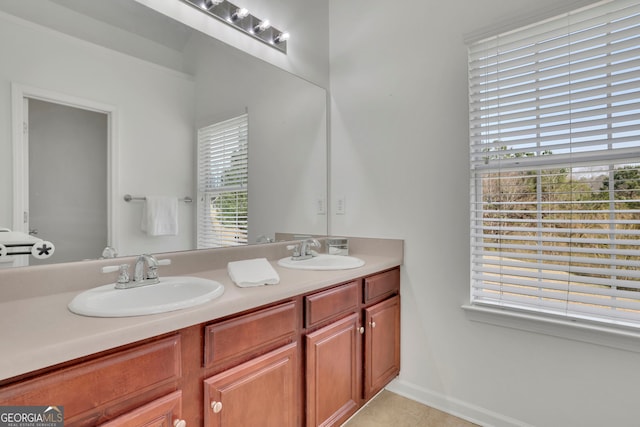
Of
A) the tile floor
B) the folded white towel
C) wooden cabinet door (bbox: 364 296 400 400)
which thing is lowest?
the tile floor

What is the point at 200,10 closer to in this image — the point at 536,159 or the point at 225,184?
the point at 225,184

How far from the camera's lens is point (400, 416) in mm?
1799

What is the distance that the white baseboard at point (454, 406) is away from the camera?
5.49ft

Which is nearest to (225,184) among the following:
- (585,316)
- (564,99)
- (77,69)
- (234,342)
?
(77,69)

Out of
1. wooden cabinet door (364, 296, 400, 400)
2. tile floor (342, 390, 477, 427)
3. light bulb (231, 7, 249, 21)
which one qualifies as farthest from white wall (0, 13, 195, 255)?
tile floor (342, 390, 477, 427)

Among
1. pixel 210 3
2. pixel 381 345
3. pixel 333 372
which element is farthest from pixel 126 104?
pixel 381 345

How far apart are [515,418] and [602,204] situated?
112 centimetres

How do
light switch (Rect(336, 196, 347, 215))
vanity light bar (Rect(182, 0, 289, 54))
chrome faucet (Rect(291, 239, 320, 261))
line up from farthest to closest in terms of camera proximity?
light switch (Rect(336, 196, 347, 215)) < chrome faucet (Rect(291, 239, 320, 261)) < vanity light bar (Rect(182, 0, 289, 54))

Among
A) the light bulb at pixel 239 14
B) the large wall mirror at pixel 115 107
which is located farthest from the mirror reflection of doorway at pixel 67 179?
the light bulb at pixel 239 14

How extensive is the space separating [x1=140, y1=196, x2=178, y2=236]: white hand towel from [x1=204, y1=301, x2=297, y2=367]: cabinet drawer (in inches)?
25.5

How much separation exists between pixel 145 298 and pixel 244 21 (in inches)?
59.1

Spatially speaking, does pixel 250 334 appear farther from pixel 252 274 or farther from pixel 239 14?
pixel 239 14

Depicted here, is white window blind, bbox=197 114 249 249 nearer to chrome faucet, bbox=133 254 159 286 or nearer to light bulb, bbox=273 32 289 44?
chrome faucet, bbox=133 254 159 286

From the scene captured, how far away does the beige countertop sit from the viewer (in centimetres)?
70
